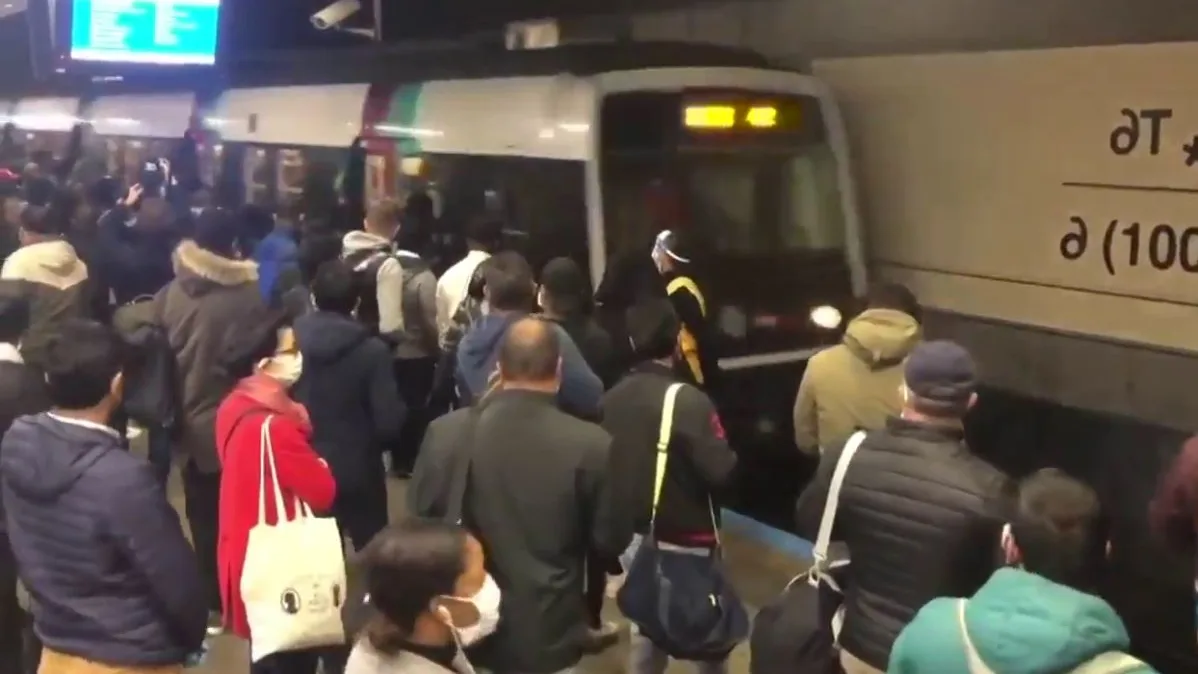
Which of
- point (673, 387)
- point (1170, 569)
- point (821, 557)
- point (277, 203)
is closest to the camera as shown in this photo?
point (821, 557)

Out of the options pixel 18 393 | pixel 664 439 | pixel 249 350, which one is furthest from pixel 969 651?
pixel 18 393

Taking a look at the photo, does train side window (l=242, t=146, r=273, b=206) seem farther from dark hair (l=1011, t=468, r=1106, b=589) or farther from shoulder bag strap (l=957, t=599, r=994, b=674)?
shoulder bag strap (l=957, t=599, r=994, b=674)

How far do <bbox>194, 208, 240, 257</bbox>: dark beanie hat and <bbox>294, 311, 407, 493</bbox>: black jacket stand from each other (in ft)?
1.44

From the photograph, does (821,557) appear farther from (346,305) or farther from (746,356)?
(746,356)

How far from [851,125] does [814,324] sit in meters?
2.42

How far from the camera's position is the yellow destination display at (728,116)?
711 centimetres

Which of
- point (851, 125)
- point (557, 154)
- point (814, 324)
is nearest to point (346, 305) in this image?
point (557, 154)

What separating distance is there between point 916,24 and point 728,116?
2663 millimetres

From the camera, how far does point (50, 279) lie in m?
5.41

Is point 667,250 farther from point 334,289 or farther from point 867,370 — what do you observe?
point 334,289

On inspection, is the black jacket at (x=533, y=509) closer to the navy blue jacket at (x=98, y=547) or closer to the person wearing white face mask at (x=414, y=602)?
the navy blue jacket at (x=98, y=547)

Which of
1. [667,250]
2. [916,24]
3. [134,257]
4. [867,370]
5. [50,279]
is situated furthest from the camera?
[916,24]

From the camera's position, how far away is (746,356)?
7133 millimetres

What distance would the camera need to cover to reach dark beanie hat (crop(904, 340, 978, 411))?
310 centimetres
